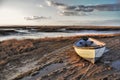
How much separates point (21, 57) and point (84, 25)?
890 centimetres

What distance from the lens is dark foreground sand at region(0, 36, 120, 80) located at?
10.7 m

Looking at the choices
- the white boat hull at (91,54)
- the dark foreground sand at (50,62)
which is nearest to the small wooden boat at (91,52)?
the white boat hull at (91,54)

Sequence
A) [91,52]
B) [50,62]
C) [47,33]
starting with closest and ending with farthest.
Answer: [91,52], [50,62], [47,33]

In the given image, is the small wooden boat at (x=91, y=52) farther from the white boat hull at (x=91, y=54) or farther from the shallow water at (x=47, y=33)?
the shallow water at (x=47, y=33)

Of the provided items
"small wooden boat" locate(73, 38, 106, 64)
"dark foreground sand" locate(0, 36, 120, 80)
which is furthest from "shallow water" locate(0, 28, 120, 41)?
"small wooden boat" locate(73, 38, 106, 64)

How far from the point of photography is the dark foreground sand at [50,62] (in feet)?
35.2

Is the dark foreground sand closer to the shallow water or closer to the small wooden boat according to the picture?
the small wooden boat

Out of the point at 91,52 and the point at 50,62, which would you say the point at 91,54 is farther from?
the point at 50,62

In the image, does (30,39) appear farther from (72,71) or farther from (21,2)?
(72,71)

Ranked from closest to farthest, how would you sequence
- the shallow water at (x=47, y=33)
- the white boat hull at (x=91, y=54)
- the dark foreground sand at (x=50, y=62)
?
the dark foreground sand at (x=50, y=62)
the white boat hull at (x=91, y=54)
the shallow water at (x=47, y=33)

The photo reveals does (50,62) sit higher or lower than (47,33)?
lower

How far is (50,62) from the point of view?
41.1ft

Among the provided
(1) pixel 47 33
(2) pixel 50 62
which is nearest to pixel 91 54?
(2) pixel 50 62

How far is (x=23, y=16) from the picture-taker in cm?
2092
